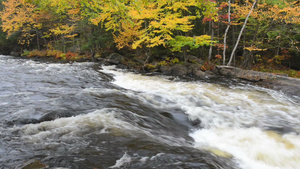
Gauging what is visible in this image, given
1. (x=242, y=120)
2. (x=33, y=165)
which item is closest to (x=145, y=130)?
(x=33, y=165)

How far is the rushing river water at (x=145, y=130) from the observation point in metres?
2.72

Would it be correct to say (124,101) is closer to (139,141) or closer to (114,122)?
(114,122)

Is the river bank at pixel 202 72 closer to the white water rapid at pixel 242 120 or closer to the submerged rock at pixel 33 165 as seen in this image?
the white water rapid at pixel 242 120

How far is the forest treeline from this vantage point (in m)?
10.4

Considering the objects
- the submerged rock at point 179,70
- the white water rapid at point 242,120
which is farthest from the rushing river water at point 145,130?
the submerged rock at point 179,70

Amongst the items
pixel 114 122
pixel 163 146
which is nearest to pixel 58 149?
pixel 114 122

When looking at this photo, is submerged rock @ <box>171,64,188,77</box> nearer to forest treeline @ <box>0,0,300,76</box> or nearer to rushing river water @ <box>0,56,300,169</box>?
forest treeline @ <box>0,0,300,76</box>

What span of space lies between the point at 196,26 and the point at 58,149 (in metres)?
14.7

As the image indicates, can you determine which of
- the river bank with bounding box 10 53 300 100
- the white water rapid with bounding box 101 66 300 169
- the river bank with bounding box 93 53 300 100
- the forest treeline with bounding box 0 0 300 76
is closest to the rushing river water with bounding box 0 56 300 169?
the white water rapid with bounding box 101 66 300 169

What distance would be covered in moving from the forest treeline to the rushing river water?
2640mm

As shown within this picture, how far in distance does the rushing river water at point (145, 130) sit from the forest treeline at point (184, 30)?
2640mm

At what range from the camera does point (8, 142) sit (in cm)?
291

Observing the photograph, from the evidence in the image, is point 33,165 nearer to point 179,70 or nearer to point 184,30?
point 184,30

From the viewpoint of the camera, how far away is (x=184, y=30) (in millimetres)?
10914
